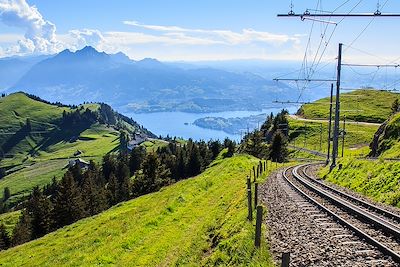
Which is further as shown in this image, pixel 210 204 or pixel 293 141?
pixel 293 141

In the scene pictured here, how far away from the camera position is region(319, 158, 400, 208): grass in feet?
76.9

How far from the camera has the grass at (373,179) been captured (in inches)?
923

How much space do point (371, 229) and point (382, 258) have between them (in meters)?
4.01

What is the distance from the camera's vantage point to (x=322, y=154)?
357 feet

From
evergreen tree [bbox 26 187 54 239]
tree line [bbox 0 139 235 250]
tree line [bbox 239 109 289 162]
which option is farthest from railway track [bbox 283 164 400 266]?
evergreen tree [bbox 26 187 54 239]

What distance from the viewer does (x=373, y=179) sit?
2798 cm

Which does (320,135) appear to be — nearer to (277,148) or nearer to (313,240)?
(277,148)

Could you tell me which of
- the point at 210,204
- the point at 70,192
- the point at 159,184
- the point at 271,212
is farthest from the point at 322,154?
the point at 271,212

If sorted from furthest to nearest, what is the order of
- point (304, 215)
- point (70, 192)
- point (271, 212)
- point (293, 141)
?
point (293, 141), point (70, 192), point (271, 212), point (304, 215)

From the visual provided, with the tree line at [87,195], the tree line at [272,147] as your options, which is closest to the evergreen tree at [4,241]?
the tree line at [87,195]

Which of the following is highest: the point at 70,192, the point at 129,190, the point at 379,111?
the point at 379,111

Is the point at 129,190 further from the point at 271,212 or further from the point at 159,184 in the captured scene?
the point at 271,212

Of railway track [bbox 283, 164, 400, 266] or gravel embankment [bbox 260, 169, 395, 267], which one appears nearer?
gravel embankment [bbox 260, 169, 395, 267]

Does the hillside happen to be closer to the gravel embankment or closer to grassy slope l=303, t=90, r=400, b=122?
the gravel embankment
